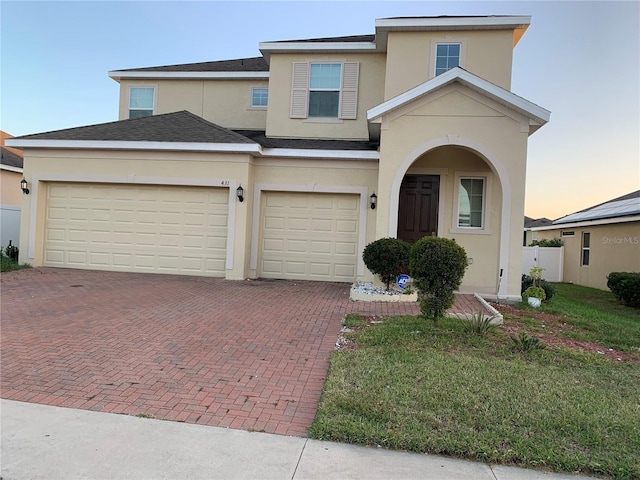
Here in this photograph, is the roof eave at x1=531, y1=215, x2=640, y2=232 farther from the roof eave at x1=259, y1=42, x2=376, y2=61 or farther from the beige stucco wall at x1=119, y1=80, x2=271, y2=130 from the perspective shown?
the beige stucco wall at x1=119, y1=80, x2=271, y2=130

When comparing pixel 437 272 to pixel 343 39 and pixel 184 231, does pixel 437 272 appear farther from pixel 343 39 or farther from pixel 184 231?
pixel 343 39

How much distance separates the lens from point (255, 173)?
38.3ft

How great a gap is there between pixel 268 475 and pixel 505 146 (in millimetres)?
9163

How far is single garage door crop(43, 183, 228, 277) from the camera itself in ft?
37.8

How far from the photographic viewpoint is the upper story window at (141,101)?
1577 centimetres

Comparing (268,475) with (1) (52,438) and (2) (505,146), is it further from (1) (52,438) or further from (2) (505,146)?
(2) (505,146)

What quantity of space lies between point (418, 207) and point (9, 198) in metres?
18.0

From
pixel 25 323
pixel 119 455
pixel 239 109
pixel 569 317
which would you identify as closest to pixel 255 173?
pixel 239 109

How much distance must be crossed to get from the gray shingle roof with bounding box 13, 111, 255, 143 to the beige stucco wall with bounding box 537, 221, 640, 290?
13.6 meters

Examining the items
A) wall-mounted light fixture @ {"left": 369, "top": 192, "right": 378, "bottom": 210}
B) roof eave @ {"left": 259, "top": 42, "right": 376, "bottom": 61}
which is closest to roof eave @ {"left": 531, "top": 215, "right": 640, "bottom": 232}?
wall-mounted light fixture @ {"left": 369, "top": 192, "right": 378, "bottom": 210}

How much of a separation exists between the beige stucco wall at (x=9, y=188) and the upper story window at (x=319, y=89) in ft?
45.6

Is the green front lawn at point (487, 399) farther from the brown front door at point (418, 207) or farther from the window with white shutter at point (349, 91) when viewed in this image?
the window with white shutter at point (349, 91)

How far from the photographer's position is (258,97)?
15320 millimetres

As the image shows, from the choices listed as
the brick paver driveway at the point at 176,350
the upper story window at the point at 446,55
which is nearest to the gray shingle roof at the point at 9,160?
the brick paver driveway at the point at 176,350
